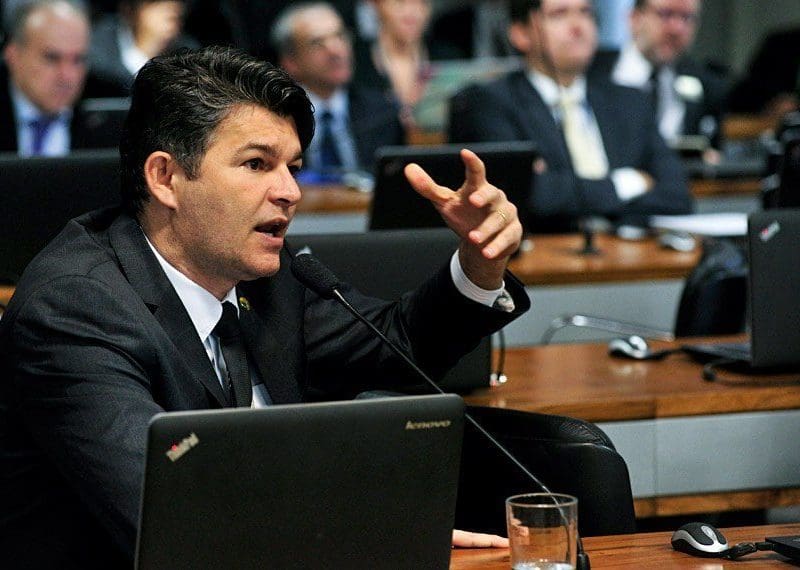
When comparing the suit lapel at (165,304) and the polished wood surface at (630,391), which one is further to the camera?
the polished wood surface at (630,391)

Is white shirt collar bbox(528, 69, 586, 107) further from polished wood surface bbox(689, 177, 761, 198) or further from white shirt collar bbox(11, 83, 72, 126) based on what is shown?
white shirt collar bbox(11, 83, 72, 126)

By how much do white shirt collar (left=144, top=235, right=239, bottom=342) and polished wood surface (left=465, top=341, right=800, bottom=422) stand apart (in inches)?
24.0

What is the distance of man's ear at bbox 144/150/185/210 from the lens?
1.95 metres

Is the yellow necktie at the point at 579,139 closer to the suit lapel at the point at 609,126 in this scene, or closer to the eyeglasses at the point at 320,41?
the suit lapel at the point at 609,126

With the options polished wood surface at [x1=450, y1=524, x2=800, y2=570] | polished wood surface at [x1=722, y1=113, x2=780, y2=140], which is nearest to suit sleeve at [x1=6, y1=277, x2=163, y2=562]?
polished wood surface at [x1=450, y1=524, x2=800, y2=570]

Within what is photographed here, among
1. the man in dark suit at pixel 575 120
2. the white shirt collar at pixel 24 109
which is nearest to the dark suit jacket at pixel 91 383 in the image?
the man in dark suit at pixel 575 120

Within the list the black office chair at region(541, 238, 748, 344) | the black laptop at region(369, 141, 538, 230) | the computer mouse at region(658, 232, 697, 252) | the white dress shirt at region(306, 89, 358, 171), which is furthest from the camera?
the white dress shirt at region(306, 89, 358, 171)

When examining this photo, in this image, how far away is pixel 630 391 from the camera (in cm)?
249

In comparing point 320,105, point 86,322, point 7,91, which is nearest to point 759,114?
point 320,105

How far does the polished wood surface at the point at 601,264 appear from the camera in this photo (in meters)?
3.67

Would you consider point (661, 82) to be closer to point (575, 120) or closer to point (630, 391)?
point (575, 120)

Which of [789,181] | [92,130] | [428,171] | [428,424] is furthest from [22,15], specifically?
[428,424]

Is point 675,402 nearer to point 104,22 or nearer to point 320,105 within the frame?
point 320,105

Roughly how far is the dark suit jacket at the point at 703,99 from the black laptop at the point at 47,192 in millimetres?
3950
